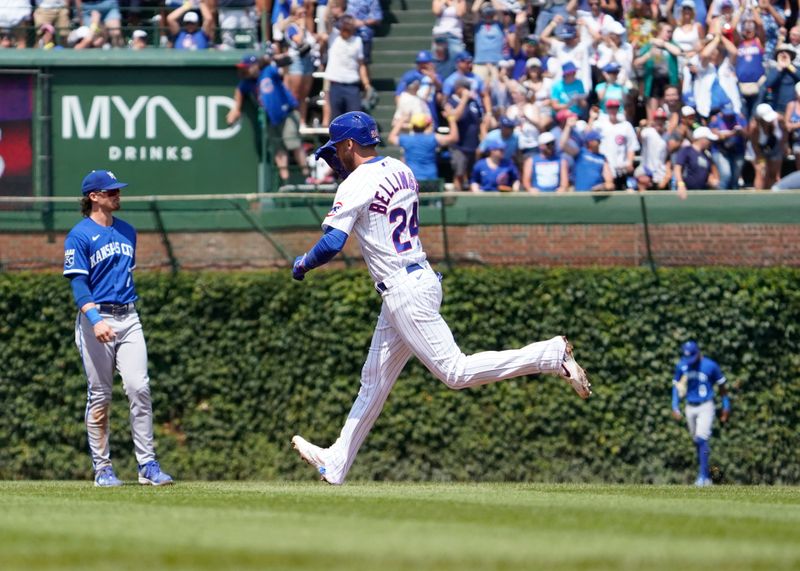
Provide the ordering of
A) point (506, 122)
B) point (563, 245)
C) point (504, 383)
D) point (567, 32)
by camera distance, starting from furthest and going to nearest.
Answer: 1. point (567, 32)
2. point (506, 122)
3. point (563, 245)
4. point (504, 383)

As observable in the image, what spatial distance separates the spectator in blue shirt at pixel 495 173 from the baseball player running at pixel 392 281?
7967mm

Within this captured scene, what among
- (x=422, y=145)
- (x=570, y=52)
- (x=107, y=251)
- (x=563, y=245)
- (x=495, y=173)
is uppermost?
(x=570, y=52)

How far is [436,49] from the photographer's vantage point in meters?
18.9

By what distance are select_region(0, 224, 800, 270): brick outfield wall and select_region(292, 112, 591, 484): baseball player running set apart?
7.16 m

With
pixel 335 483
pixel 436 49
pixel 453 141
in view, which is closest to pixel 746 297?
pixel 453 141

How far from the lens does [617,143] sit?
55.8 ft

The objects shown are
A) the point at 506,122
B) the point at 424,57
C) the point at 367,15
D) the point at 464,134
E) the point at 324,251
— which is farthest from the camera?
the point at 367,15

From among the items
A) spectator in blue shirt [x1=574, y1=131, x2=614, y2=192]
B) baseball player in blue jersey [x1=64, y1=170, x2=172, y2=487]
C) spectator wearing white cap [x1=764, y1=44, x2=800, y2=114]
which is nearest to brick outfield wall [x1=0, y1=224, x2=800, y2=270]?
spectator in blue shirt [x1=574, y1=131, x2=614, y2=192]

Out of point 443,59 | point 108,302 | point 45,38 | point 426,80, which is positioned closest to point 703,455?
point 426,80

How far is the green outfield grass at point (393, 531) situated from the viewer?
5.34 m

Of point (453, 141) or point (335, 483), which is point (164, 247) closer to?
point (453, 141)

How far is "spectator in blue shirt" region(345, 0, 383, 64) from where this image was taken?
19.3 metres

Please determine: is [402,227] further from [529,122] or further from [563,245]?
[529,122]

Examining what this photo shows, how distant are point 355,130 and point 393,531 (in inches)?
135
